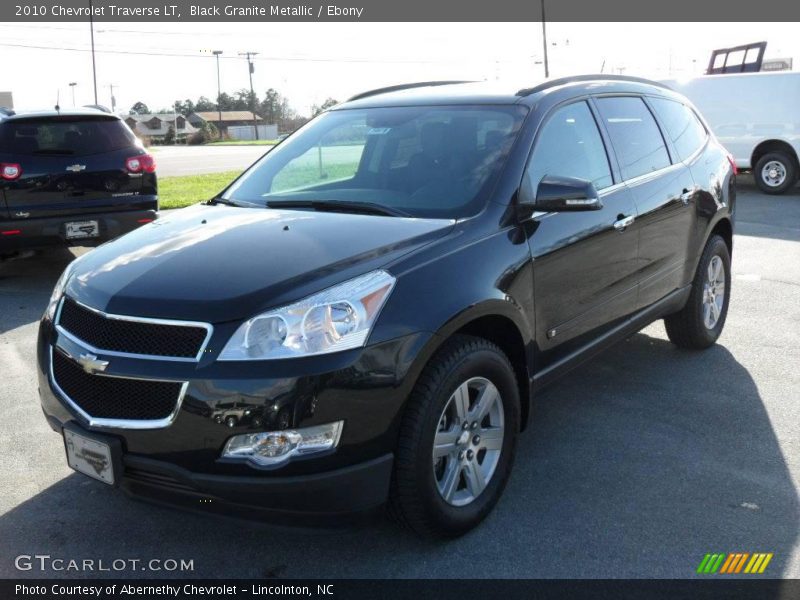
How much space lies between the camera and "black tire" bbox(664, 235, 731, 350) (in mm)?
5387

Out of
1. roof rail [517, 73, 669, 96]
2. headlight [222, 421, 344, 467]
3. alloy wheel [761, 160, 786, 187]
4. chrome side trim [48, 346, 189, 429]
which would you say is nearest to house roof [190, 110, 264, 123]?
alloy wheel [761, 160, 786, 187]

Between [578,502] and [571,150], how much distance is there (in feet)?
5.70

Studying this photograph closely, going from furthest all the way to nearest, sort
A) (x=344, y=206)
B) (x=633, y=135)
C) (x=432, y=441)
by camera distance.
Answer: (x=633, y=135)
(x=344, y=206)
(x=432, y=441)

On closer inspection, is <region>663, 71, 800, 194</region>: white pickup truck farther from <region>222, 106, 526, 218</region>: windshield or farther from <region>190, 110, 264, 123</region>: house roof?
<region>190, 110, 264, 123</region>: house roof

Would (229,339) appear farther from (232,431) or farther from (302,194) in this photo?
(302,194)

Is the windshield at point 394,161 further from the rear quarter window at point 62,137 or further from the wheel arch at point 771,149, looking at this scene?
the wheel arch at point 771,149

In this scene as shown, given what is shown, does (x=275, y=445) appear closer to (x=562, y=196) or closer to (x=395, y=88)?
(x=562, y=196)

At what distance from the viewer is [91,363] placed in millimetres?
2857

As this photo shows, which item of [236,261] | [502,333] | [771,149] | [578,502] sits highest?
[771,149]

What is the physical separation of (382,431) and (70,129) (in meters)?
6.29

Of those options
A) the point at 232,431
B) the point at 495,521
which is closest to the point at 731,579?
the point at 495,521

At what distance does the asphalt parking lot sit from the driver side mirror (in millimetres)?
1267

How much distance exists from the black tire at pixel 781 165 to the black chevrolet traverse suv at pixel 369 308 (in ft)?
38.5

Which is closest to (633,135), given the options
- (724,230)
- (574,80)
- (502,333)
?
(574,80)
